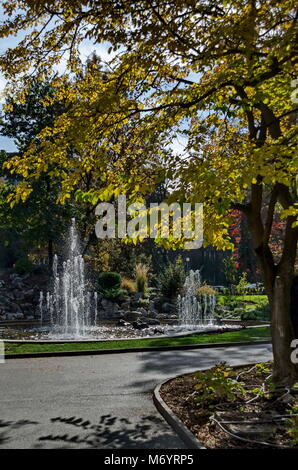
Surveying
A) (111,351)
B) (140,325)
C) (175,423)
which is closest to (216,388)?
(175,423)

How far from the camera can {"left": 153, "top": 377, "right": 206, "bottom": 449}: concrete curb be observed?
196 inches

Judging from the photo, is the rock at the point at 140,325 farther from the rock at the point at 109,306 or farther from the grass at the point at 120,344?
the rock at the point at 109,306

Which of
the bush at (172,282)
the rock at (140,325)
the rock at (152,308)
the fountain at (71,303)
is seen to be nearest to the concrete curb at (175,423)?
the fountain at (71,303)

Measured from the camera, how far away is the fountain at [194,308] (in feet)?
68.4

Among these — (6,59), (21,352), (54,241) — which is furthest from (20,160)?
(54,241)

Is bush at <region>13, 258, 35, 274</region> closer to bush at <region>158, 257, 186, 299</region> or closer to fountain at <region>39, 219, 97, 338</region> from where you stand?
→ fountain at <region>39, 219, 97, 338</region>

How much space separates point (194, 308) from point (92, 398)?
49.7 feet

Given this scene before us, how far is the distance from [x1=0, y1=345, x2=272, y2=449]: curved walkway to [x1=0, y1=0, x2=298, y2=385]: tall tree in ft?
7.96

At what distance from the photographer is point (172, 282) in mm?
25766

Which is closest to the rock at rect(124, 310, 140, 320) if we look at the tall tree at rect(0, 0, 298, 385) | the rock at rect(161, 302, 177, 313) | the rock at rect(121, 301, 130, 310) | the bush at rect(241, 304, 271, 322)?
the rock at rect(121, 301, 130, 310)

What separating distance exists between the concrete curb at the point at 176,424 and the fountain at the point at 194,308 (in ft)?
41.9

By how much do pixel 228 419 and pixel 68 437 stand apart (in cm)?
182

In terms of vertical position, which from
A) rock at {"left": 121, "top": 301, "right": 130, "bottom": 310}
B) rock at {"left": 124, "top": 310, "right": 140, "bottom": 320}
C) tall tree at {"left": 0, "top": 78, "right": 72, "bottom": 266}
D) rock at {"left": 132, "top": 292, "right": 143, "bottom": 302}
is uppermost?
tall tree at {"left": 0, "top": 78, "right": 72, "bottom": 266}

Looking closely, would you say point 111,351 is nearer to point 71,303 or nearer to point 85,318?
point 71,303
